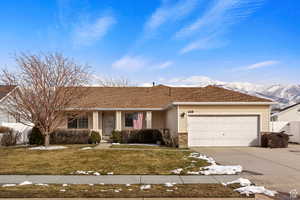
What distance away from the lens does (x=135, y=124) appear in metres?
22.2

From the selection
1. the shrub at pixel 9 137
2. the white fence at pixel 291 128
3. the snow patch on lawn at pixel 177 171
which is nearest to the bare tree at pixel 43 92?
the shrub at pixel 9 137

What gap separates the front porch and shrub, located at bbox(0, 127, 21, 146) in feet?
13.0

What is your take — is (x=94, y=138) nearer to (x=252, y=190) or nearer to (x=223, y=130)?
(x=223, y=130)

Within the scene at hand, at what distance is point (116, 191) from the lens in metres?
6.68

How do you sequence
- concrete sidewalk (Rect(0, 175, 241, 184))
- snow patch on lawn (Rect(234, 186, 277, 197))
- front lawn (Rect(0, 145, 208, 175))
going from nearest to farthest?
snow patch on lawn (Rect(234, 186, 277, 197)), concrete sidewalk (Rect(0, 175, 241, 184)), front lawn (Rect(0, 145, 208, 175))

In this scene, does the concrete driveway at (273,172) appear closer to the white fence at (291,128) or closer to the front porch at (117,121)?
the white fence at (291,128)

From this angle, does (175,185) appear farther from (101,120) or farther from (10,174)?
(101,120)

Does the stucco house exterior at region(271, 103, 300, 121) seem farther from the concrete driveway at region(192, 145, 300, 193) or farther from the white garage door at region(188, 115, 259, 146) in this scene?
the concrete driveway at region(192, 145, 300, 193)

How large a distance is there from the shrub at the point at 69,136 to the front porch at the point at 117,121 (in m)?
1.80

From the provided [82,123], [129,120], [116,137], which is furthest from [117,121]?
[82,123]

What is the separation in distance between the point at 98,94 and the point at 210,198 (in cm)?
1998

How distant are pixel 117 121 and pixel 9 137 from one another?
25.9 feet

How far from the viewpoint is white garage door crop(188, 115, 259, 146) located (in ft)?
57.8

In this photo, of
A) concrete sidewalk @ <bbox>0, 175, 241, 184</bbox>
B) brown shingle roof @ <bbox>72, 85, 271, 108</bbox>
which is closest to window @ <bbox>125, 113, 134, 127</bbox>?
brown shingle roof @ <bbox>72, 85, 271, 108</bbox>
